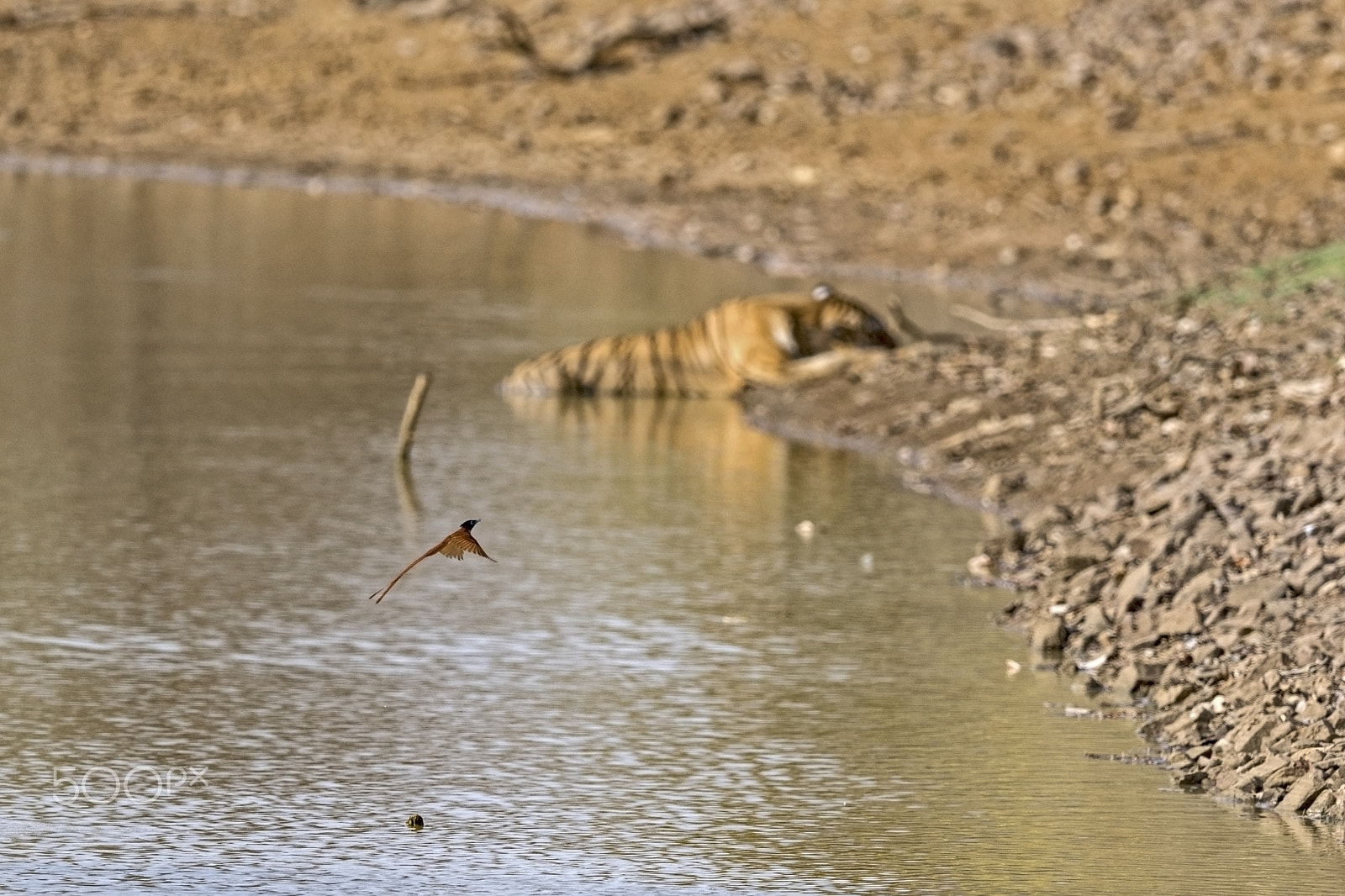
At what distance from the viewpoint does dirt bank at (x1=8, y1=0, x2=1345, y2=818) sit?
10797mm

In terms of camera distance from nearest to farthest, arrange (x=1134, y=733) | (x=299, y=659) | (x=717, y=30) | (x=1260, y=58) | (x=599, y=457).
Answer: (x=1134, y=733) < (x=299, y=659) < (x=599, y=457) < (x=1260, y=58) < (x=717, y=30)

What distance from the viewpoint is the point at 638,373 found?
18219 millimetres

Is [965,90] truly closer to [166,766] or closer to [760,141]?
[760,141]

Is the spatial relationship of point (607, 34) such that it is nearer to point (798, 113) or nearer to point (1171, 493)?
point (798, 113)

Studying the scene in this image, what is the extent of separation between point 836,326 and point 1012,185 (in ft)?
29.9

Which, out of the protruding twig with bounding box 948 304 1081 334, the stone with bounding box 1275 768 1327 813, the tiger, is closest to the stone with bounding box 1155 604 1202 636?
the stone with bounding box 1275 768 1327 813

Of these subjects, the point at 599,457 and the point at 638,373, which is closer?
the point at 599,457

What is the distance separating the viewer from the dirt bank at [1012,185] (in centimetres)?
1080

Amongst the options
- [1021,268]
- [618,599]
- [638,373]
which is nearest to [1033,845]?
[618,599]

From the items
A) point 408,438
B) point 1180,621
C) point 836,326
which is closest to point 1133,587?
point 1180,621

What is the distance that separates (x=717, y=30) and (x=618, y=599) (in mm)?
23343

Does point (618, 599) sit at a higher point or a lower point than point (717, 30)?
lower

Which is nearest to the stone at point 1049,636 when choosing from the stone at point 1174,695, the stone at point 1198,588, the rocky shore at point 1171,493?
the rocky shore at point 1171,493

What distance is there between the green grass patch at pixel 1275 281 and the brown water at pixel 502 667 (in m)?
3.21
